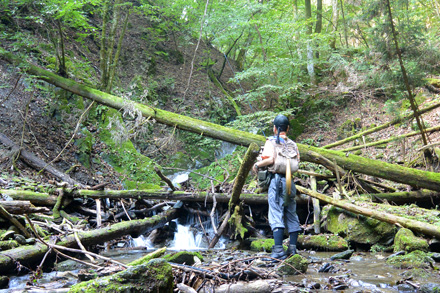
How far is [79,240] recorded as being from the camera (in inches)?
190

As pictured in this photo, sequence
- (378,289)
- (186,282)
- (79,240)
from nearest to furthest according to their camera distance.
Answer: (186,282), (378,289), (79,240)

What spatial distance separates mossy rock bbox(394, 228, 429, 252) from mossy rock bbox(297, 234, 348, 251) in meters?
0.93

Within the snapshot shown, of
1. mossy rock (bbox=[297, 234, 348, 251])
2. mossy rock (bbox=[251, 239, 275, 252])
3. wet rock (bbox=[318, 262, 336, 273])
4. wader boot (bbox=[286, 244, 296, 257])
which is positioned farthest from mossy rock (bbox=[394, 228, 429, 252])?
mossy rock (bbox=[251, 239, 275, 252])

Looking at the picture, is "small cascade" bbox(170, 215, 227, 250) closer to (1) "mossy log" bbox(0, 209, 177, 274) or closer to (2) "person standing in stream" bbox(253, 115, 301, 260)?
(1) "mossy log" bbox(0, 209, 177, 274)

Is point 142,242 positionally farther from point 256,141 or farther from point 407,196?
point 407,196

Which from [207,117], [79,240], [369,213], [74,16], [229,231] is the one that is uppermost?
[74,16]

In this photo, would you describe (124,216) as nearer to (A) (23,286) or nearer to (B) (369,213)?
(A) (23,286)

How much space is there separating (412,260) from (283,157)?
7.27 feet

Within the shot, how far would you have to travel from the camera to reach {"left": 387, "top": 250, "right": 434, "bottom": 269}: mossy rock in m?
4.04

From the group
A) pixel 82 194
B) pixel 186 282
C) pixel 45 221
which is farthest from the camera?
pixel 82 194

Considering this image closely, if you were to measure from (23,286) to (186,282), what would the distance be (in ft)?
6.18

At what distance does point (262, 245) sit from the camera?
6078 mm

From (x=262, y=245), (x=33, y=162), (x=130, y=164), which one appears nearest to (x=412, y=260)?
(x=262, y=245)

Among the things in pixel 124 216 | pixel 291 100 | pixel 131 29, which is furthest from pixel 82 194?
pixel 131 29
